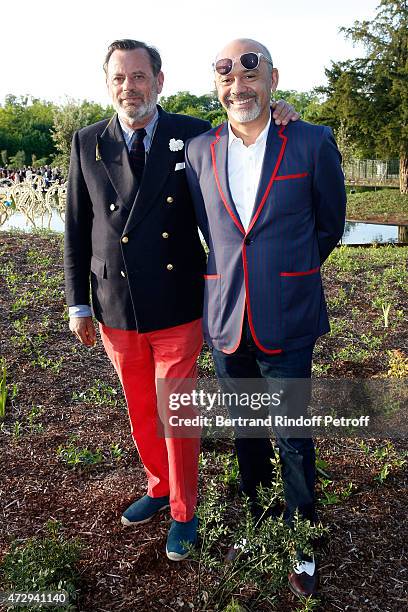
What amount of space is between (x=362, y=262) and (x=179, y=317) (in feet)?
19.5

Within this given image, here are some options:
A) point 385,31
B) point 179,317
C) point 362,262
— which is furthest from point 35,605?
point 385,31

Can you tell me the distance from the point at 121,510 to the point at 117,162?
1.76 m

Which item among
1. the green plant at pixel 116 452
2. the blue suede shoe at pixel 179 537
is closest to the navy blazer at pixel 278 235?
the blue suede shoe at pixel 179 537

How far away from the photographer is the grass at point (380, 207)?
25.3 m

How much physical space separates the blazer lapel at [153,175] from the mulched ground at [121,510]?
1491 millimetres

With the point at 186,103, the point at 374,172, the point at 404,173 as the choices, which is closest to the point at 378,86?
the point at 404,173

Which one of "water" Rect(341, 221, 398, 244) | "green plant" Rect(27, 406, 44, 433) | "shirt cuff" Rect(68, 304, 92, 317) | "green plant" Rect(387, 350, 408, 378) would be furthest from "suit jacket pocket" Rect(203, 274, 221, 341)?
"water" Rect(341, 221, 398, 244)

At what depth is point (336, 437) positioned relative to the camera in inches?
152

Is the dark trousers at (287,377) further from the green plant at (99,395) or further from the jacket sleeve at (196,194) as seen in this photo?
the green plant at (99,395)

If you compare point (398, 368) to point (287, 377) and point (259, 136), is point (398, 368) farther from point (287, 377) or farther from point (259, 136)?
point (259, 136)

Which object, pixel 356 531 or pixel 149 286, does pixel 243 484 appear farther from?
pixel 149 286

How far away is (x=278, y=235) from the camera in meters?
2.47

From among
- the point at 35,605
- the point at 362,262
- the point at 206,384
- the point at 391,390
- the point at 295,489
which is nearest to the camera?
the point at 35,605

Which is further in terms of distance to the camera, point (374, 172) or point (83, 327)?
point (374, 172)
